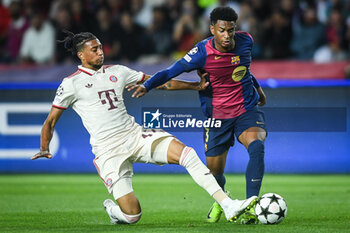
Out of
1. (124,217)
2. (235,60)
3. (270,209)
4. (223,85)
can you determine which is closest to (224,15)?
(235,60)

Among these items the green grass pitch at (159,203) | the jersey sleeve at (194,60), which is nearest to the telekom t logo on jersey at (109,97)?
the jersey sleeve at (194,60)

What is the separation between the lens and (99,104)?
7.41 meters

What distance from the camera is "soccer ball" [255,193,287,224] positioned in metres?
7.04

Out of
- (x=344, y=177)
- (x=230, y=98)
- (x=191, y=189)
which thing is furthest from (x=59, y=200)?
(x=344, y=177)

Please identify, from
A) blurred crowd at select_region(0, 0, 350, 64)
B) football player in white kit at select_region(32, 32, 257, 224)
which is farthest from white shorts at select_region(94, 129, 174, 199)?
blurred crowd at select_region(0, 0, 350, 64)

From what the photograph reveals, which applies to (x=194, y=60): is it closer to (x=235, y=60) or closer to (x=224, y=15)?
(x=235, y=60)

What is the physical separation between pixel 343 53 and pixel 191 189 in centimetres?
462

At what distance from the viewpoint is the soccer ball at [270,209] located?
277 inches

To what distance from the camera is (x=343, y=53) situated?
553 inches

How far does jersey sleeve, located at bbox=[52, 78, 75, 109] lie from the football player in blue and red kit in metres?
0.85

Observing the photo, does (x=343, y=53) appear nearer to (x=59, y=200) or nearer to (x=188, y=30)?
(x=188, y=30)

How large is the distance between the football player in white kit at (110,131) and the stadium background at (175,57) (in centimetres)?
374

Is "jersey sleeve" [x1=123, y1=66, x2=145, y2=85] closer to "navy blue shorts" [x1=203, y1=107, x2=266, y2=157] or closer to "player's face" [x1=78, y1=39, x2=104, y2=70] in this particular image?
"player's face" [x1=78, y1=39, x2=104, y2=70]

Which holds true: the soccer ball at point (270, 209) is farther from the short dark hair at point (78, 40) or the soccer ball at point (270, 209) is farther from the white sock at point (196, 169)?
the short dark hair at point (78, 40)
